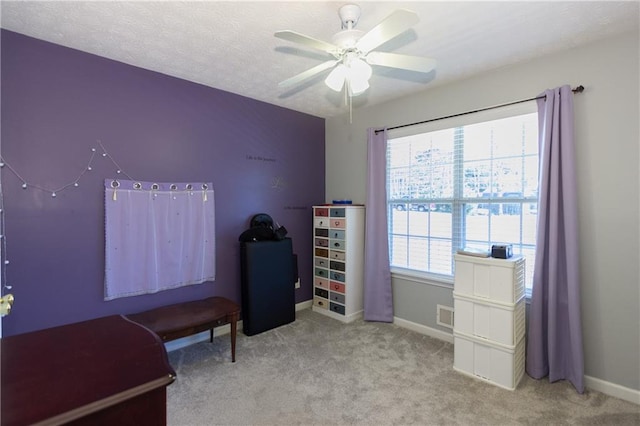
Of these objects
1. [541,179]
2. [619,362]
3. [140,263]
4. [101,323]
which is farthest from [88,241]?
[619,362]

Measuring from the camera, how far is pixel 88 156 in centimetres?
248

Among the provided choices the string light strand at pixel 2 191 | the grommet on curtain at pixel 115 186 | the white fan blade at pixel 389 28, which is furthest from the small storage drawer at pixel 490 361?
the string light strand at pixel 2 191

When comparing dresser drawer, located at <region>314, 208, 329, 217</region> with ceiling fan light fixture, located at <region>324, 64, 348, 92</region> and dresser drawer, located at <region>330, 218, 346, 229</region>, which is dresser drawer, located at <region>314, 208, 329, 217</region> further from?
ceiling fan light fixture, located at <region>324, 64, 348, 92</region>

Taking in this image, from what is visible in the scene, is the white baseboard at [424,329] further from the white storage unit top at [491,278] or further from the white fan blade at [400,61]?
the white fan blade at [400,61]

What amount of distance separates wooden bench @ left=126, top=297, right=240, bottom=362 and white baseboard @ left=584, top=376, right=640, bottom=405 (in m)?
2.69

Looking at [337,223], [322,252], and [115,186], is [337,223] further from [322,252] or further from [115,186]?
[115,186]

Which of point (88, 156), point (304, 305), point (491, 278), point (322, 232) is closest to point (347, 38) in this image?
point (491, 278)

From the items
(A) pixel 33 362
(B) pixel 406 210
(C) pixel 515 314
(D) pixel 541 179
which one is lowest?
(C) pixel 515 314

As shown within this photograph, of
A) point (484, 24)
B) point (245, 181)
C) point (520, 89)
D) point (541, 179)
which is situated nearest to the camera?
point (484, 24)

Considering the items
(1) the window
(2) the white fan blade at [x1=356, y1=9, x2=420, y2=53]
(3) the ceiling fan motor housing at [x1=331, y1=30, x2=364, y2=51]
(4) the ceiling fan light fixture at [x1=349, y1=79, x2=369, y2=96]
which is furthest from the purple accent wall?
(2) the white fan blade at [x1=356, y1=9, x2=420, y2=53]

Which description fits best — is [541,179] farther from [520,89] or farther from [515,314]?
[515,314]

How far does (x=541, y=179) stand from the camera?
2.39 metres

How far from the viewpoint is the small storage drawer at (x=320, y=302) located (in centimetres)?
381

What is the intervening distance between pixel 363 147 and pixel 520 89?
1.66m
